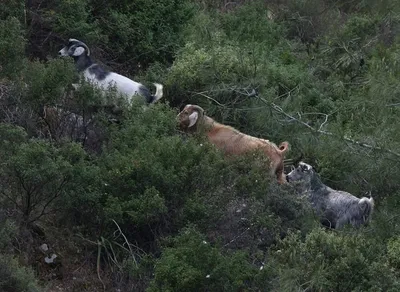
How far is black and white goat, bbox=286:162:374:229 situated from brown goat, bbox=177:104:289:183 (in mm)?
294

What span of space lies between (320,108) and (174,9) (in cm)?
272

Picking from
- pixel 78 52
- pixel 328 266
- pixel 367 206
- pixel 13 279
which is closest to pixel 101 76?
pixel 78 52

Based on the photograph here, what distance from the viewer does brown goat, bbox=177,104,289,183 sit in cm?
1341

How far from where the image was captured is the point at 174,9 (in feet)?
55.6

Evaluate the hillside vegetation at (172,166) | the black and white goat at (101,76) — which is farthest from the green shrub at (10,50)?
the black and white goat at (101,76)

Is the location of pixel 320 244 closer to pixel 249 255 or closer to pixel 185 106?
pixel 249 255

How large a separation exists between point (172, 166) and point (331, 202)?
2853 millimetres

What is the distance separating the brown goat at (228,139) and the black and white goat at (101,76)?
1.69 feet

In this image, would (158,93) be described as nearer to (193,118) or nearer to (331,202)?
(193,118)

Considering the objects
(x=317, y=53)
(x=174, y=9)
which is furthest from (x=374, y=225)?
(x=317, y=53)

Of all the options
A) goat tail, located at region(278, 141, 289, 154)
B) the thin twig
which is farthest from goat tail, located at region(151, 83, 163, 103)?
goat tail, located at region(278, 141, 289, 154)

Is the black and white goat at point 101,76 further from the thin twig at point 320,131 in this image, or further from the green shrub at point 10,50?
the thin twig at point 320,131

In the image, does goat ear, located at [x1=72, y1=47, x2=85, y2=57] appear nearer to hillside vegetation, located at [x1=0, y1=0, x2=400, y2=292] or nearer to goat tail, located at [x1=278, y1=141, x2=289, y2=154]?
hillside vegetation, located at [x1=0, y1=0, x2=400, y2=292]

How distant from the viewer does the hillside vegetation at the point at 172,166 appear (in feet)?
34.7
